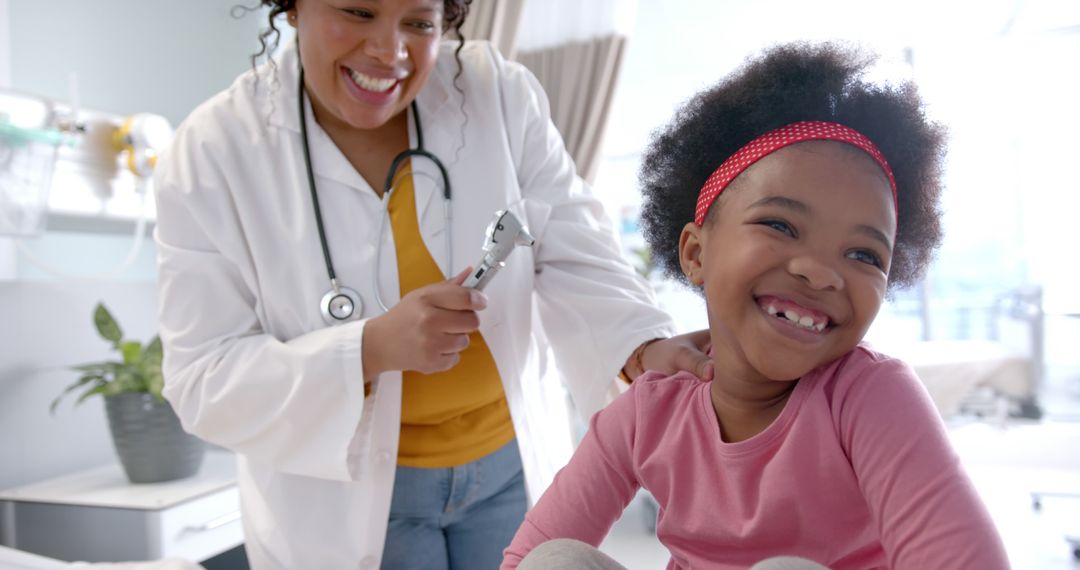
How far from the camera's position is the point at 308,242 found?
1.30 metres

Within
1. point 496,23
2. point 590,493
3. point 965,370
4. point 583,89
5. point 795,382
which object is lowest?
point 965,370

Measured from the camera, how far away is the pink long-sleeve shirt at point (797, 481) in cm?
66

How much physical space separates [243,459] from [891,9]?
14.1ft

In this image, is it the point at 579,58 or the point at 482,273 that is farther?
the point at 579,58

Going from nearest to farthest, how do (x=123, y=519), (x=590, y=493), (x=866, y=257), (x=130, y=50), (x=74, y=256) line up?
1. (x=866, y=257)
2. (x=590, y=493)
3. (x=123, y=519)
4. (x=74, y=256)
5. (x=130, y=50)

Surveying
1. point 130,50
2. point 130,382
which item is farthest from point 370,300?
point 130,50

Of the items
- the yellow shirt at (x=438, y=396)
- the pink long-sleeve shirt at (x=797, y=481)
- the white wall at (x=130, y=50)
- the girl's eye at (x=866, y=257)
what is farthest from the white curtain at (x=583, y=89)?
the girl's eye at (x=866, y=257)

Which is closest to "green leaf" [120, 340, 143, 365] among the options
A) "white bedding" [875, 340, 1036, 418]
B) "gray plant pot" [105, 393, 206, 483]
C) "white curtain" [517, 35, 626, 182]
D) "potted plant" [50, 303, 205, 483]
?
"potted plant" [50, 303, 205, 483]

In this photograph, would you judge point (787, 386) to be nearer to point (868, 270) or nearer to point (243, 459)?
point (868, 270)

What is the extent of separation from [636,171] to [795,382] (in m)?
0.34

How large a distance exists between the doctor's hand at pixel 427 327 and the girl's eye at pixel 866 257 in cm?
47

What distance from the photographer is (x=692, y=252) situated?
917mm

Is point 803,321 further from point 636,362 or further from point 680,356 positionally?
point 636,362

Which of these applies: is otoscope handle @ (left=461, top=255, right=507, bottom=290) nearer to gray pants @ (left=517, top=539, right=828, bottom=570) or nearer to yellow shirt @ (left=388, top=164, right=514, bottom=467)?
yellow shirt @ (left=388, top=164, right=514, bottom=467)
